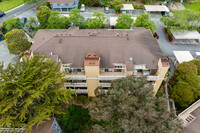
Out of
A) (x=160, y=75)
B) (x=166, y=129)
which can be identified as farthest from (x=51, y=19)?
(x=166, y=129)

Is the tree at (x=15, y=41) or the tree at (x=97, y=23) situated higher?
the tree at (x=97, y=23)

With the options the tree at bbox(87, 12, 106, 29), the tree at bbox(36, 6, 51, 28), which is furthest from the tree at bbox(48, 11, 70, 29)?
the tree at bbox(87, 12, 106, 29)

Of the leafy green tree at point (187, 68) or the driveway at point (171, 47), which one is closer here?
the leafy green tree at point (187, 68)

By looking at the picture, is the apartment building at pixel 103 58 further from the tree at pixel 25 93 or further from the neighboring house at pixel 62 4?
the neighboring house at pixel 62 4

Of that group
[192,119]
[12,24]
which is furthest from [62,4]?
[192,119]

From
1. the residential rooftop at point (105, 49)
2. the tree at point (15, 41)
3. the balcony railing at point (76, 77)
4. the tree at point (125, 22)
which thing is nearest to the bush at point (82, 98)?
the balcony railing at point (76, 77)

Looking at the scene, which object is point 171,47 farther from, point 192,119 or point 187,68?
point 192,119

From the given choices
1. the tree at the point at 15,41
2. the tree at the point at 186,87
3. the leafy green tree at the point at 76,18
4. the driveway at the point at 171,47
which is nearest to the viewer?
the tree at the point at 186,87

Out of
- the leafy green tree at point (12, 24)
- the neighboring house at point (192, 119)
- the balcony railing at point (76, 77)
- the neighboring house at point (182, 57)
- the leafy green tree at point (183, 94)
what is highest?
the leafy green tree at point (12, 24)
